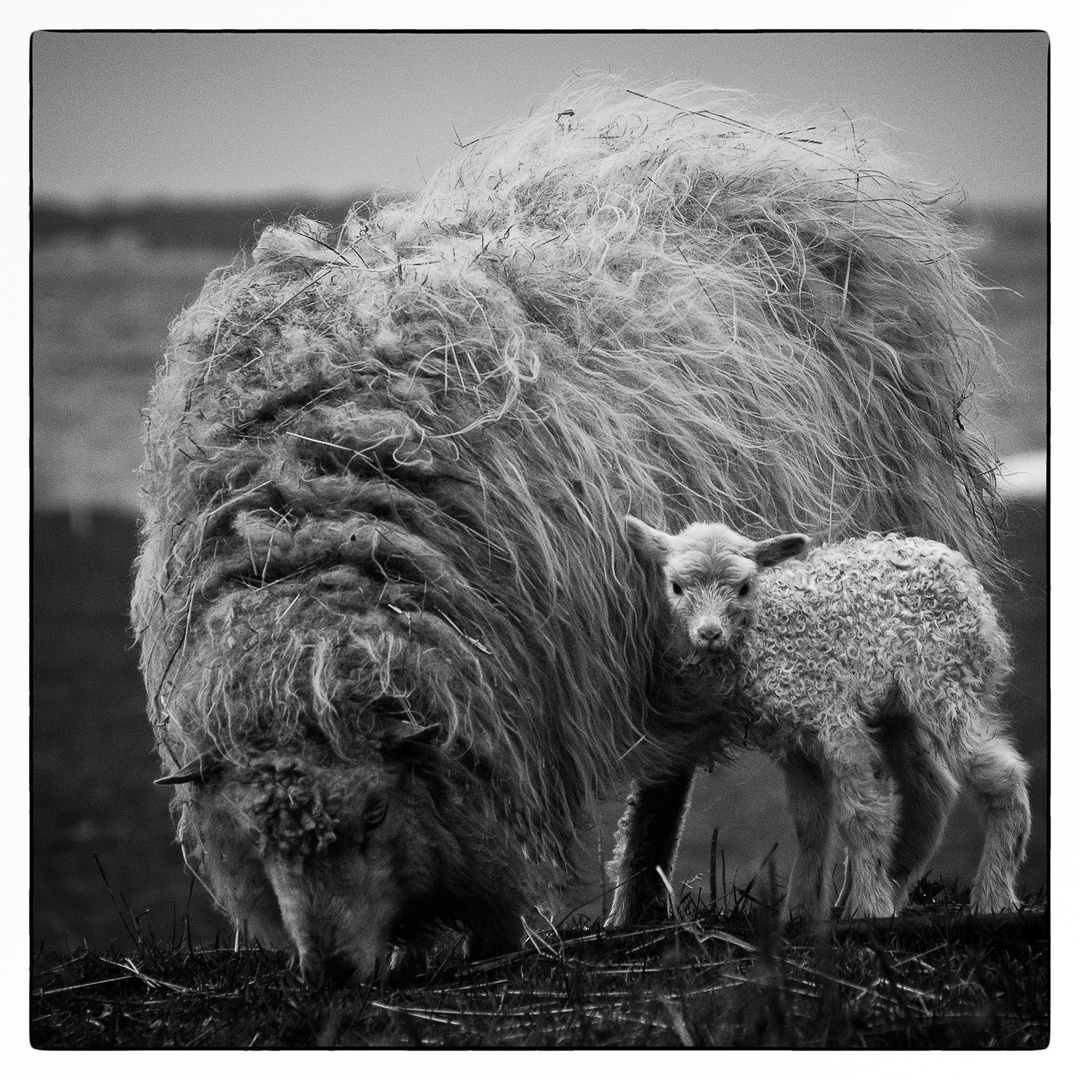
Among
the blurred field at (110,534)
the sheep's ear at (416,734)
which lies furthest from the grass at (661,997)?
the sheep's ear at (416,734)

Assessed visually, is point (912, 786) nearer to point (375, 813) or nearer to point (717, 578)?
point (717, 578)

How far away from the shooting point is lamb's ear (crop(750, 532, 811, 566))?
8.39 ft

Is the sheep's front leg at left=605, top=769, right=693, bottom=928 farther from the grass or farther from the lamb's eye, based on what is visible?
the lamb's eye

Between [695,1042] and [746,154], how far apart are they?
1.85 meters

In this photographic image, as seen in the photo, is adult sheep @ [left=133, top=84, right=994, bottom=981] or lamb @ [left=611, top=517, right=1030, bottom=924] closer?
adult sheep @ [left=133, top=84, right=994, bottom=981]

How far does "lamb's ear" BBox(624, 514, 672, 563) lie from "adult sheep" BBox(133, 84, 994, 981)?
4 centimetres

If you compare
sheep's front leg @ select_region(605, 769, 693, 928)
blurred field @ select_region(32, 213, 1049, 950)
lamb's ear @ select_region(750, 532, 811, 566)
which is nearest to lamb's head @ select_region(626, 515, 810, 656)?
lamb's ear @ select_region(750, 532, 811, 566)

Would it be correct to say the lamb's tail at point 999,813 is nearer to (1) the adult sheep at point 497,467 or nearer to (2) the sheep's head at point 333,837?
(1) the adult sheep at point 497,467

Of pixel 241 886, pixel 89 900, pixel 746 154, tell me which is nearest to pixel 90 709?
pixel 89 900

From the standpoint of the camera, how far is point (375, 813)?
2416mm

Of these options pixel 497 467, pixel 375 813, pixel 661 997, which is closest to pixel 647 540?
pixel 497 467

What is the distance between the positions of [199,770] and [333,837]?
0.80 feet

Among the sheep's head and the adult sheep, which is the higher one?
the adult sheep

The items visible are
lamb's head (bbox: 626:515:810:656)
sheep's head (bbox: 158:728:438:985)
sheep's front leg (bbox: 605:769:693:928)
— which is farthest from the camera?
sheep's front leg (bbox: 605:769:693:928)
